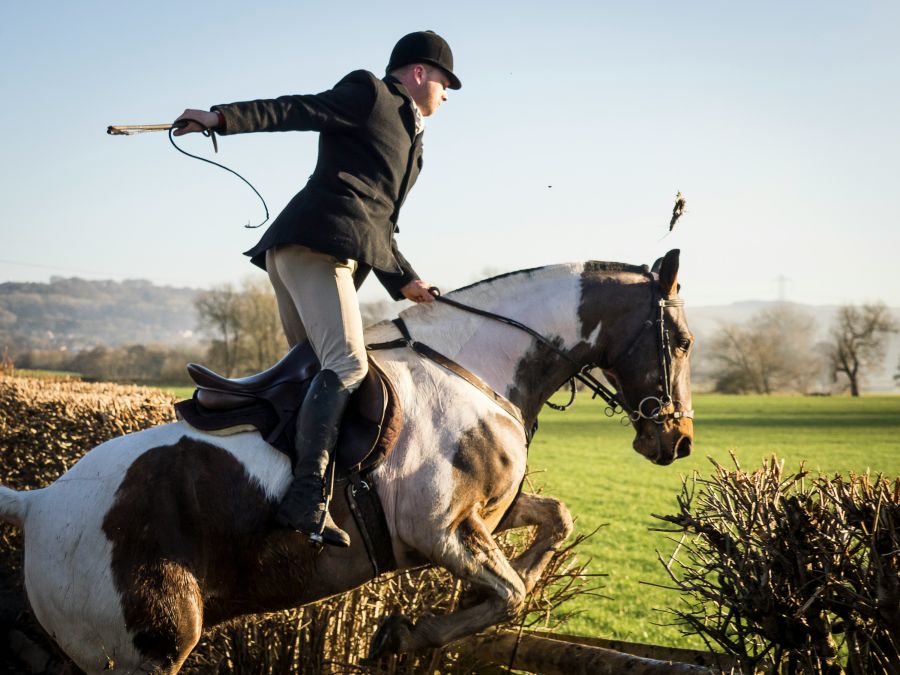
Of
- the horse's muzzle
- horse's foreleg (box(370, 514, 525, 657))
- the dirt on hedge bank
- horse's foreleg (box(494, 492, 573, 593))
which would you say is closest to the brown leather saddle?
horse's foreleg (box(370, 514, 525, 657))

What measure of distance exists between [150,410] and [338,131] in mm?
4365

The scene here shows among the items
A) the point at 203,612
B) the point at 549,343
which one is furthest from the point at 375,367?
the point at 203,612

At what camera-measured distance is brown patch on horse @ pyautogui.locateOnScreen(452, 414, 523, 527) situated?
12.5ft

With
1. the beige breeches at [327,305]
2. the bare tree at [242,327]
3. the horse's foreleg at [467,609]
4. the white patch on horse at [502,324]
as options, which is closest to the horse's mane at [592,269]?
the white patch on horse at [502,324]

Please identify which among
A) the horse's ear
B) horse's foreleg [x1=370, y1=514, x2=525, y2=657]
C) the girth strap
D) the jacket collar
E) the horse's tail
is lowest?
horse's foreleg [x1=370, y1=514, x2=525, y2=657]

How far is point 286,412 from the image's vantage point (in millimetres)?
3826

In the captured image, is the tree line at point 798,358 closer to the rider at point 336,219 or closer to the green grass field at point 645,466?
the green grass field at point 645,466

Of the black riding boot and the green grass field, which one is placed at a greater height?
the black riding boot

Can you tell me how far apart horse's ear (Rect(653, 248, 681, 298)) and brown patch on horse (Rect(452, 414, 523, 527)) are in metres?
1.17

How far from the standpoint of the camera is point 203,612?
3.75 metres

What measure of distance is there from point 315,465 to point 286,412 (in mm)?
343

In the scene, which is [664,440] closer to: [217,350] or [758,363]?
[217,350]

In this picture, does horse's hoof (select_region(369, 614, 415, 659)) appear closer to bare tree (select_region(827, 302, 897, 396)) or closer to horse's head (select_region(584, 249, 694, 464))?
horse's head (select_region(584, 249, 694, 464))

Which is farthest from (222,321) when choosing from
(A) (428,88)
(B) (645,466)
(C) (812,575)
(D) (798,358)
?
(C) (812,575)
